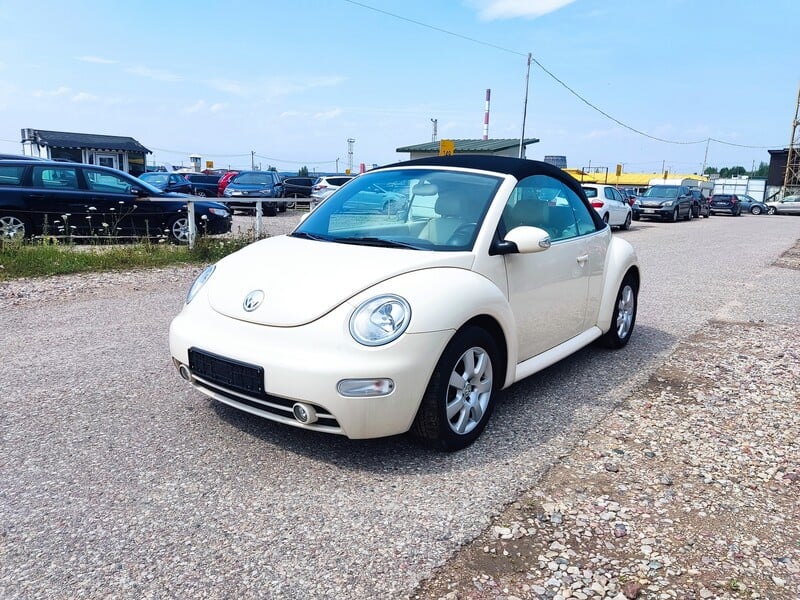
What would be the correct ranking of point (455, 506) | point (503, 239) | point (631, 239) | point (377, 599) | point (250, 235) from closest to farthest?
point (377, 599) < point (455, 506) < point (503, 239) < point (250, 235) < point (631, 239)

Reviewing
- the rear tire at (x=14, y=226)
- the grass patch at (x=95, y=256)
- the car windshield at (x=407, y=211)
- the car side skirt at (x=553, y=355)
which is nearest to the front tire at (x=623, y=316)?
the car side skirt at (x=553, y=355)

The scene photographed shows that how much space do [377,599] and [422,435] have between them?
1094mm

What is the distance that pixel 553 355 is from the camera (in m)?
4.28

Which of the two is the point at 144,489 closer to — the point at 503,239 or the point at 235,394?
the point at 235,394

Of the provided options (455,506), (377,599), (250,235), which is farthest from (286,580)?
(250,235)

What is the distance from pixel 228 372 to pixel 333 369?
2.08 feet

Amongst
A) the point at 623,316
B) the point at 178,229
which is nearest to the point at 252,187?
the point at 178,229

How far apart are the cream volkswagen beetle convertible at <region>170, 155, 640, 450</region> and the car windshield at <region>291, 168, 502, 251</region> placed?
1 cm

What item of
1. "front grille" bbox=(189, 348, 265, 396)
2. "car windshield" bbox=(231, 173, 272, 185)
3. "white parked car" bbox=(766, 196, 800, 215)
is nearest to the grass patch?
"front grille" bbox=(189, 348, 265, 396)

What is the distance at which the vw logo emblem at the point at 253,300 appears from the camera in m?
3.25

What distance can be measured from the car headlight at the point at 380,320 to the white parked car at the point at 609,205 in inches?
710

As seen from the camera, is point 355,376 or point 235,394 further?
point 235,394

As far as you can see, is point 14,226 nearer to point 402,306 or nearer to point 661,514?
point 402,306

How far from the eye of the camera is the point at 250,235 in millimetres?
11664
